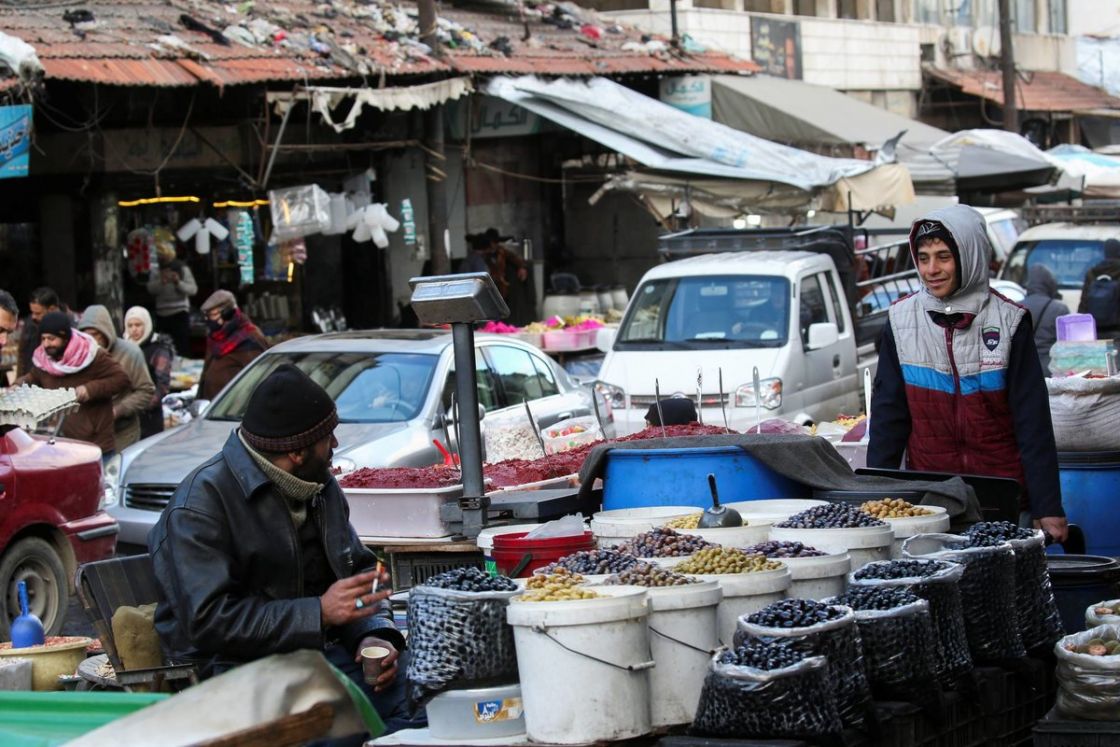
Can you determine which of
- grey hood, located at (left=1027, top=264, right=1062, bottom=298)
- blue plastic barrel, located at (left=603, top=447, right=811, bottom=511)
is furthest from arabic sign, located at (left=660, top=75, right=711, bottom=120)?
blue plastic barrel, located at (left=603, top=447, right=811, bottom=511)

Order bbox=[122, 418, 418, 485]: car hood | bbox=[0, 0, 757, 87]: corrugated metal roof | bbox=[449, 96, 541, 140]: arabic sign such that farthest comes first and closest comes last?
bbox=[449, 96, 541, 140]: arabic sign < bbox=[0, 0, 757, 87]: corrugated metal roof < bbox=[122, 418, 418, 485]: car hood

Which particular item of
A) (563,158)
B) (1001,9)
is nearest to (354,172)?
(563,158)

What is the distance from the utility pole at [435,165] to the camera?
1864cm

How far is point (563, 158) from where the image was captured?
990 inches

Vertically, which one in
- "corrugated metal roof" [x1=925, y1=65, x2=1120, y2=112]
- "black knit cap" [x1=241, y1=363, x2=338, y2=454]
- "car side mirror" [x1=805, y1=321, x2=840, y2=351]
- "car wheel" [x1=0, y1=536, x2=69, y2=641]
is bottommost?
"car wheel" [x1=0, y1=536, x2=69, y2=641]

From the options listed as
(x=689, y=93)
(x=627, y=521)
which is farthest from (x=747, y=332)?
(x=689, y=93)

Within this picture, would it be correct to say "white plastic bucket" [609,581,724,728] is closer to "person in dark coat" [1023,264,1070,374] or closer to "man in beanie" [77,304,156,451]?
"man in beanie" [77,304,156,451]

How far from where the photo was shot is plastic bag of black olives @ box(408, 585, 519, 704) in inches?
194

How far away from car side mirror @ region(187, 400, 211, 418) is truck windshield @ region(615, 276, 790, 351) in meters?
3.78

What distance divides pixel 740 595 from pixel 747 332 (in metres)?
9.98

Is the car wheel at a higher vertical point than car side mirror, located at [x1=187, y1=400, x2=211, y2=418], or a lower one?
lower

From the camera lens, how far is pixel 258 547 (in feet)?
17.0

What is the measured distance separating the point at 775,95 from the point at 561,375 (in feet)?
38.6

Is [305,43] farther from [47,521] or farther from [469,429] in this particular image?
[469,429]
